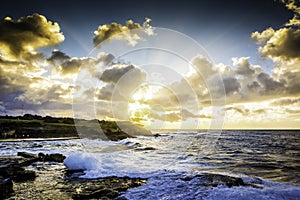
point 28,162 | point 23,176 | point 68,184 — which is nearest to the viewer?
point 68,184

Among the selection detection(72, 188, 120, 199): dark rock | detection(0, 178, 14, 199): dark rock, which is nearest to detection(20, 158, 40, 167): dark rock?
detection(0, 178, 14, 199): dark rock

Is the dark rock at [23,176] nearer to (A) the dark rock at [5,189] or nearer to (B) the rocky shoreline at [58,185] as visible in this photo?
(B) the rocky shoreline at [58,185]

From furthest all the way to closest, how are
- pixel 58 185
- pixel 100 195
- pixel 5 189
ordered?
pixel 58 185
pixel 5 189
pixel 100 195

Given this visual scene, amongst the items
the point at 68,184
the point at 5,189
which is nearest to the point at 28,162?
the point at 68,184

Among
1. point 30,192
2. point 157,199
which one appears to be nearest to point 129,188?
point 157,199

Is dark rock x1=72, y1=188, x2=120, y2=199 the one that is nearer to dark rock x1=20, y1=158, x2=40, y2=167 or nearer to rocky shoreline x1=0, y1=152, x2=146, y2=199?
rocky shoreline x1=0, y1=152, x2=146, y2=199

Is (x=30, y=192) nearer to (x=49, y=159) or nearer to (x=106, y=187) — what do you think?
(x=106, y=187)

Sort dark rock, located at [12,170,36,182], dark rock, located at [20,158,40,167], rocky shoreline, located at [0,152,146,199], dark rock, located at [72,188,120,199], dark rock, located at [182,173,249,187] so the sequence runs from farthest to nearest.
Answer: dark rock, located at [20,158,40,167], dark rock, located at [12,170,36,182], dark rock, located at [182,173,249,187], rocky shoreline, located at [0,152,146,199], dark rock, located at [72,188,120,199]

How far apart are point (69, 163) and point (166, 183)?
7694 millimetres

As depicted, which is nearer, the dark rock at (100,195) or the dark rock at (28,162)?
the dark rock at (100,195)

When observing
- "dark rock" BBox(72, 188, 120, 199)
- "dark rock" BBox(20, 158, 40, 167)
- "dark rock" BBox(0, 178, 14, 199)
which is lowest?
"dark rock" BBox(20, 158, 40, 167)

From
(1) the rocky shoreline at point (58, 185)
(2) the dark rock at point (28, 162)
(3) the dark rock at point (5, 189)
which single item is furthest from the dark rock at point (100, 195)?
(2) the dark rock at point (28, 162)

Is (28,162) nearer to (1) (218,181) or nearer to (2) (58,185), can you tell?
(2) (58,185)

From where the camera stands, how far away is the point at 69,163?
48.5 feet
